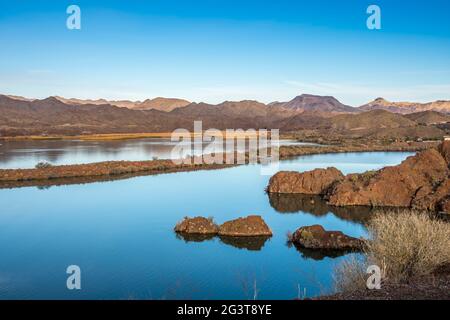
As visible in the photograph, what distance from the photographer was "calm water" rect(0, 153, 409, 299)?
43.9ft

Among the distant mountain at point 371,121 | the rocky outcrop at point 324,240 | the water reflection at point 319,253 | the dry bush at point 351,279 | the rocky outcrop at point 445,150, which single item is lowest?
the water reflection at point 319,253

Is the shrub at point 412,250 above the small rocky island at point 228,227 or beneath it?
above

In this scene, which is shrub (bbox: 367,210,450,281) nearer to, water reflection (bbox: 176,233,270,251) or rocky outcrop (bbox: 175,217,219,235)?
water reflection (bbox: 176,233,270,251)

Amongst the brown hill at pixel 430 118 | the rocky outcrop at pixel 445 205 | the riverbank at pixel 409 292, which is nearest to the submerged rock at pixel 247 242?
the riverbank at pixel 409 292

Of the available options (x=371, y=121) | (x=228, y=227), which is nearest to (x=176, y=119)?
(x=371, y=121)

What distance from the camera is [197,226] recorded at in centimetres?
1969

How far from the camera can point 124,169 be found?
3859cm

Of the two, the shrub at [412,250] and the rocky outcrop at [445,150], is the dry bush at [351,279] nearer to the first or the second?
the shrub at [412,250]

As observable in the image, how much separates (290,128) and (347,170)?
85.9 meters

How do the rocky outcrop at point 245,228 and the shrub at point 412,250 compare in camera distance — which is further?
the rocky outcrop at point 245,228

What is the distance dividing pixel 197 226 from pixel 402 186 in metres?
12.5

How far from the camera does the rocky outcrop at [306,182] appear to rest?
29109 millimetres

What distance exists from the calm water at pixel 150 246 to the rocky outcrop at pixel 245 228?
603 millimetres

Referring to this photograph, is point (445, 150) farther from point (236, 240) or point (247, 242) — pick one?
point (236, 240)
